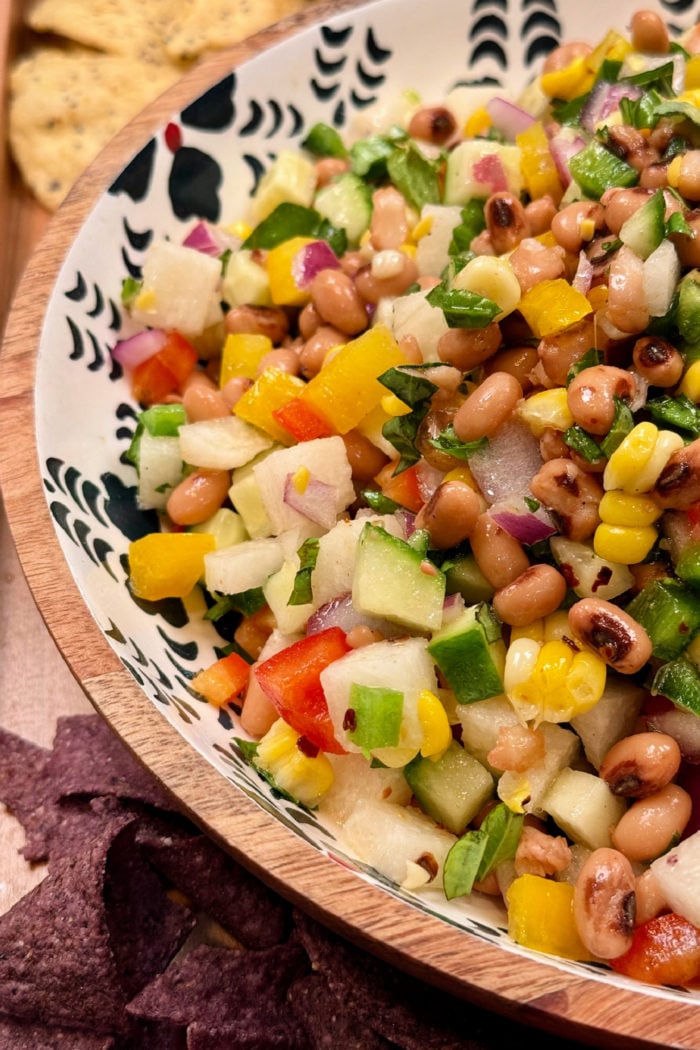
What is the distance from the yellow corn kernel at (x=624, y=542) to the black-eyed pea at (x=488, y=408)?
299 millimetres

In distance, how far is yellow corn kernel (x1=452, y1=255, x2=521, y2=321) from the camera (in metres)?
2.06

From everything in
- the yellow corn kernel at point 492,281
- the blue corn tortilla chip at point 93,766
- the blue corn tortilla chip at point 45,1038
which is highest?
the yellow corn kernel at point 492,281

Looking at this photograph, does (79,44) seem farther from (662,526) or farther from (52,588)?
(662,526)

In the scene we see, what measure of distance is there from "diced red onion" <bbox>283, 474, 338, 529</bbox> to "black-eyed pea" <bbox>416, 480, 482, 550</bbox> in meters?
0.26

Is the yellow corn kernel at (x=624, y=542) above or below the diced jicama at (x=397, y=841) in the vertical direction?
above

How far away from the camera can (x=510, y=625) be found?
2.01 meters

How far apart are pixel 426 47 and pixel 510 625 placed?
1.96 meters

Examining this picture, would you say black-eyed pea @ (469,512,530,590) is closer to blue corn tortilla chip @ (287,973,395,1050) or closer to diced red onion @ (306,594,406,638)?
diced red onion @ (306,594,406,638)

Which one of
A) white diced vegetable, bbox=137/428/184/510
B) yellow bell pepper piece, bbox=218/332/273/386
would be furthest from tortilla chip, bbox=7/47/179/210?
white diced vegetable, bbox=137/428/184/510

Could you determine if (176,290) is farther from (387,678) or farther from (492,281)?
(387,678)

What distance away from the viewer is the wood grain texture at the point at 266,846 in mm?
1551

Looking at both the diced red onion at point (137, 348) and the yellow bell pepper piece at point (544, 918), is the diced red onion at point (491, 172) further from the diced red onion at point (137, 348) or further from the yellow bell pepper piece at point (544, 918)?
the yellow bell pepper piece at point (544, 918)

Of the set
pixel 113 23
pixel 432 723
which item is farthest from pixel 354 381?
pixel 113 23

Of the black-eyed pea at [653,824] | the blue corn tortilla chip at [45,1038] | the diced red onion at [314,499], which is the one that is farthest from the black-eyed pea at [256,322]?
the blue corn tortilla chip at [45,1038]
